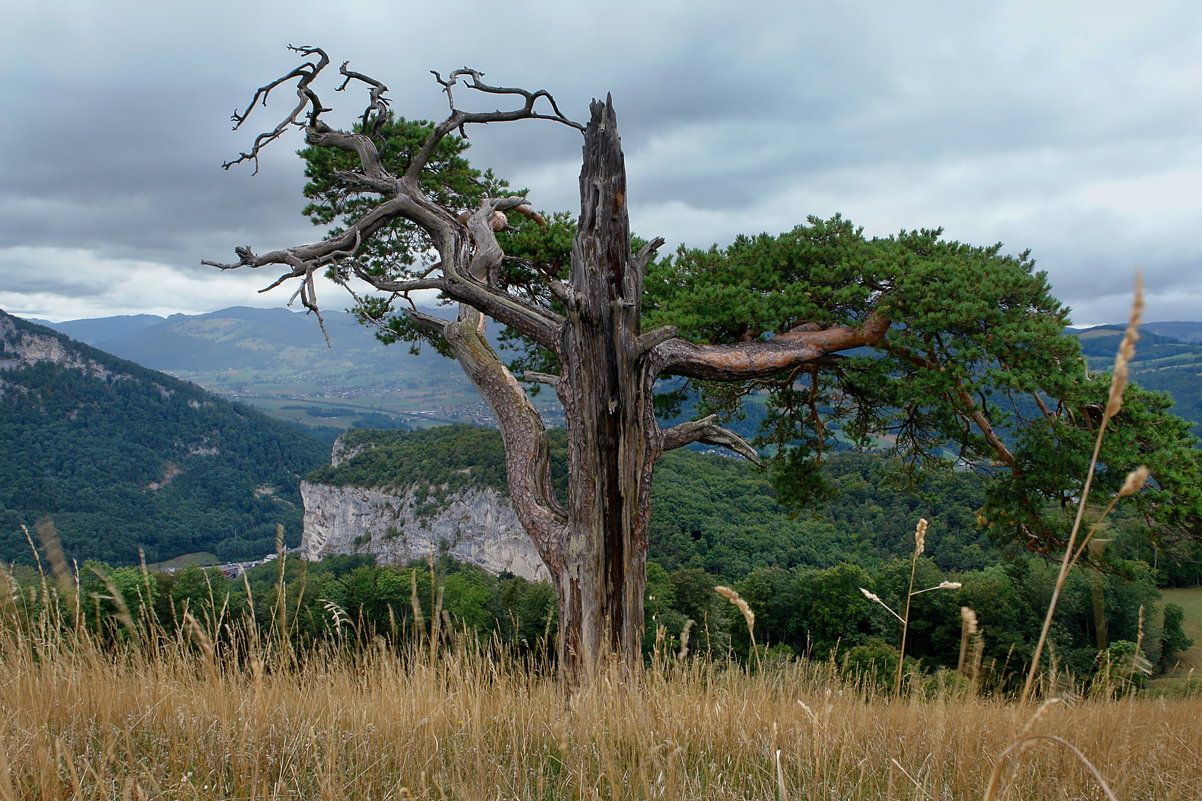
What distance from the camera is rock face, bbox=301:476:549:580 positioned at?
3132 inches

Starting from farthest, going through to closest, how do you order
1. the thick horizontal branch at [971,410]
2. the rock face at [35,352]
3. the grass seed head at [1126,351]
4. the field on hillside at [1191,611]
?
the rock face at [35,352] → the field on hillside at [1191,611] → the thick horizontal branch at [971,410] → the grass seed head at [1126,351]

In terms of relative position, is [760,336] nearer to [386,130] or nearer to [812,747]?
[812,747]

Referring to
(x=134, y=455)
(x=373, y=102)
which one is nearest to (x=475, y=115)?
(x=373, y=102)

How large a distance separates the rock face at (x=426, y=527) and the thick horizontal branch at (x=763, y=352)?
7009 centimetres

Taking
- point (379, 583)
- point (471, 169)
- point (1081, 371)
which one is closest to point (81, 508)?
Result: point (379, 583)

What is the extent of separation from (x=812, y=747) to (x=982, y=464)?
5.44 metres

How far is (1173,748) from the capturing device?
9.68 feet

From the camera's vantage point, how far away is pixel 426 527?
83.1 m

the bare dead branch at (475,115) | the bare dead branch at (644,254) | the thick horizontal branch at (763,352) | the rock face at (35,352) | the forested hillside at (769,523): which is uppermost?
the rock face at (35,352)

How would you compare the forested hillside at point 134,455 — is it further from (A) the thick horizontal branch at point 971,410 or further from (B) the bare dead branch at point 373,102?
(A) the thick horizontal branch at point 971,410

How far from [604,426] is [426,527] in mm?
82075

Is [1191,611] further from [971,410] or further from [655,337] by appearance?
[655,337]

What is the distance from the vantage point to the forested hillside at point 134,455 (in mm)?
93938

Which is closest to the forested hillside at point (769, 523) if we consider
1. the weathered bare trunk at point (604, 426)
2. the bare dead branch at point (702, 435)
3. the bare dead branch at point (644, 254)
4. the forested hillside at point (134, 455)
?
the bare dead branch at point (702, 435)
